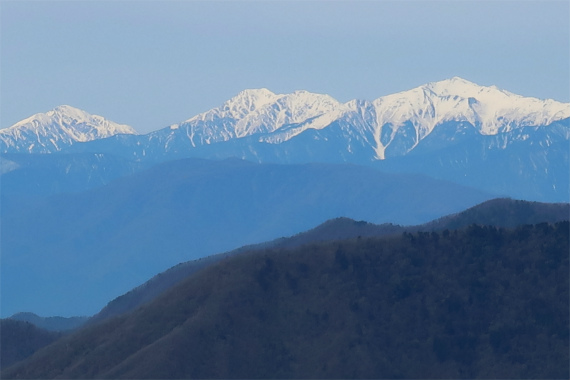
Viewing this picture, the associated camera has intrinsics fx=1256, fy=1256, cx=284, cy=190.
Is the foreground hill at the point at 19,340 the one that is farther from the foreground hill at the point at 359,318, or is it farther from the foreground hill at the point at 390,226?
the foreground hill at the point at 359,318

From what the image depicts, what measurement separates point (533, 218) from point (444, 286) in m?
38.7

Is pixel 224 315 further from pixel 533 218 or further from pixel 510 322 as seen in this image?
pixel 533 218

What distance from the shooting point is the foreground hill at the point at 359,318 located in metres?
81.1

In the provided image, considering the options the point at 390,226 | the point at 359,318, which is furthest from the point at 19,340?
the point at 390,226

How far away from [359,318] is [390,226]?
5075 cm

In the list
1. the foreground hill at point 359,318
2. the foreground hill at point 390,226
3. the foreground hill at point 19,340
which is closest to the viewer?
the foreground hill at point 359,318

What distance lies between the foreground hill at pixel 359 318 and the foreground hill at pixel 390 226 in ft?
82.3

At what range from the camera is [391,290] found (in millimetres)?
88250

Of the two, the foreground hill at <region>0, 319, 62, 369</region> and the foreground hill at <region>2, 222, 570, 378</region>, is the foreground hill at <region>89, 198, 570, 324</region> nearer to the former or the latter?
the foreground hill at <region>0, 319, 62, 369</region>

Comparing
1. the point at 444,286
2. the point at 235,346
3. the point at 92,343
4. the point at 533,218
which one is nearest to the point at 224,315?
the point at 235,346

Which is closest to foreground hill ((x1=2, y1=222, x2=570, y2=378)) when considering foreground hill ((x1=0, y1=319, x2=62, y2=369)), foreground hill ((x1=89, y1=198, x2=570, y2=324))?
foreground hill ((x1=0, y1=319, x2=62, y2=369))

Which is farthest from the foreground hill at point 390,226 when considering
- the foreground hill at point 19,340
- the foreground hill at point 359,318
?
the foreground hill at point 359,318

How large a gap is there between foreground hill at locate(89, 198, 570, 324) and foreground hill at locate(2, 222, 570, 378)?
2509cm

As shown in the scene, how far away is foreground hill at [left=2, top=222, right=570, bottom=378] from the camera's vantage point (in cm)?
8106
